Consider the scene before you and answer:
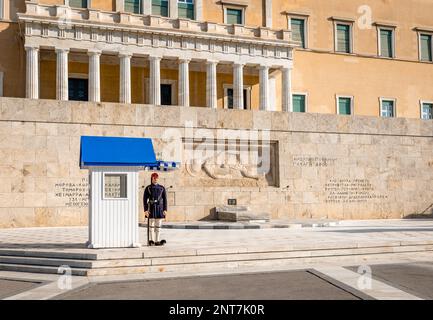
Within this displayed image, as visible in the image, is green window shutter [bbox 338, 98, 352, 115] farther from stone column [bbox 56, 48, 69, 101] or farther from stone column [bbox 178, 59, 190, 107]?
stone column [bbox 56, 48, 69, 101]

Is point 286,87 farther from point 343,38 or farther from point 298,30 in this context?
point 343,38

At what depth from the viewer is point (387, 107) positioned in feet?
160

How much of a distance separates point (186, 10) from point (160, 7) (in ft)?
6.66

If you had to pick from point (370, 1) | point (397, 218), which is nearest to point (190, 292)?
point (397, 218)

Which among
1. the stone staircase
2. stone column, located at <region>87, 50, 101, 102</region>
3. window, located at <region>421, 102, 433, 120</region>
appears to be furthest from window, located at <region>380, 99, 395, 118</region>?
the stone staircase

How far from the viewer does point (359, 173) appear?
26.0m

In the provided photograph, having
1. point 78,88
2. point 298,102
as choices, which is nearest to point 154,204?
point 78,88

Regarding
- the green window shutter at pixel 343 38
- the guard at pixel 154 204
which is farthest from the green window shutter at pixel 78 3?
the guard at pixel 154 204

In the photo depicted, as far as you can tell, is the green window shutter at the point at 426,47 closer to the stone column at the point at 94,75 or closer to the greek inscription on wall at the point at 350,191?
the greek inscription on wall at the point at 350,191

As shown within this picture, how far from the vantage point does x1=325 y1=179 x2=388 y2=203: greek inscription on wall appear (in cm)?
2536

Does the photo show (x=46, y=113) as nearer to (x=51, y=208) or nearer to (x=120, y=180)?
(x=51, y=208)

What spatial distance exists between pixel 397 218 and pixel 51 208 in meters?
16.0

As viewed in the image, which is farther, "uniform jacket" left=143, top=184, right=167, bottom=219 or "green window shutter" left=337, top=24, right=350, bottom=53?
"green window shutter" left=337, top=24, right=350, bottom=53

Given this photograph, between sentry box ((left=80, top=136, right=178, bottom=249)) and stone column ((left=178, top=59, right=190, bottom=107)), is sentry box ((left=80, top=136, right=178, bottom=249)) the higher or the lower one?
the lower one
